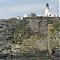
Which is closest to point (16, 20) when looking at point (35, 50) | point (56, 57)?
point (35, 50)

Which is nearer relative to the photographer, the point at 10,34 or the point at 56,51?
the point at 56,51

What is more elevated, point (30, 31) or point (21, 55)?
point (30, 31)

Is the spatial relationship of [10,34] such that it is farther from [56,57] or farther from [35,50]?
[56,57]

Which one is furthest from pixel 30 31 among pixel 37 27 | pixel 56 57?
pixel 56 57

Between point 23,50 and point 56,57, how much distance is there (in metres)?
3.73

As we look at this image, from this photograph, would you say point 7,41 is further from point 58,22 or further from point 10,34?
point 58,22

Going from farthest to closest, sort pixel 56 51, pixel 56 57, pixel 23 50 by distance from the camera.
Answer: pixel 23 50
pixel 56 51
pixel 56 57

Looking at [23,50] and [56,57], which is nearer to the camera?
[56,57]

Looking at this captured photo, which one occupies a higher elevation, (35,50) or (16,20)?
(16,20)

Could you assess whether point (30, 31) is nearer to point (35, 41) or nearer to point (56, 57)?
point (35, 41)

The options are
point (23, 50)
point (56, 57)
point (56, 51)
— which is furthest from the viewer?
point (23, 50)

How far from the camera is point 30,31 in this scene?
21797 mm

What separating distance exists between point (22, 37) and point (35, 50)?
4.55ft

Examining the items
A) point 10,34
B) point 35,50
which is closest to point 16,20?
point 10,34
